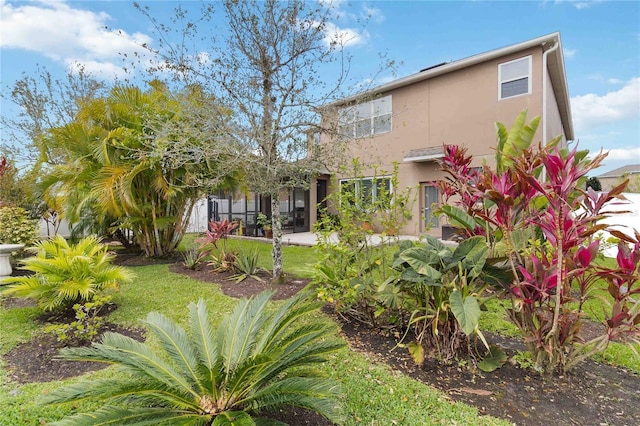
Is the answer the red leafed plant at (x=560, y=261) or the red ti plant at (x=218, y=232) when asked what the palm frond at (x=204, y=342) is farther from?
the red ti plant at (x=218, y=232)

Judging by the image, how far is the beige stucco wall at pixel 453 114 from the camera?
11367mm

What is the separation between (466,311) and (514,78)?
464 inches

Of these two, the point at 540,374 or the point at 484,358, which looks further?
the point at 484,358

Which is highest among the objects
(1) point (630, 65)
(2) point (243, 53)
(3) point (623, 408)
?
(1) point (630, 65)

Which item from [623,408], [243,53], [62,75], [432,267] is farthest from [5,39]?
[62,75]

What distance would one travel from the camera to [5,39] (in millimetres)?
6293

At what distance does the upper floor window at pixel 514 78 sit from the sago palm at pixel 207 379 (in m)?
12.2

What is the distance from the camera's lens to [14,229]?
780cm

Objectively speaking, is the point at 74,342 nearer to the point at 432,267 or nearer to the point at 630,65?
the point at 432,267

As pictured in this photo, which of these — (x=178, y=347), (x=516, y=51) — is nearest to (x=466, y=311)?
(x=178, y=347)

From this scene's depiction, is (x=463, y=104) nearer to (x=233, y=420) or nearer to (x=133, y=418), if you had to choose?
(x=233, y=420)

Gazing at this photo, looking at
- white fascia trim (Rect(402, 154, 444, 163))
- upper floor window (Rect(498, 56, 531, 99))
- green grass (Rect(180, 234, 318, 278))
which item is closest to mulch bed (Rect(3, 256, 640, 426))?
green grass (Rect(180, 234, 318, 278))

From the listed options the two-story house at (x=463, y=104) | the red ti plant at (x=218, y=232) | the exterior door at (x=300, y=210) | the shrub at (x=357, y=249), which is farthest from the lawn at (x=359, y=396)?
the exterior door at (x=300, y=210)

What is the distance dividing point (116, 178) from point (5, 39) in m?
3.25
